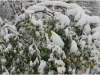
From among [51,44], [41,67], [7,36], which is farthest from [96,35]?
[7,36]

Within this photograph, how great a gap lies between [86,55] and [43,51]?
57 cm

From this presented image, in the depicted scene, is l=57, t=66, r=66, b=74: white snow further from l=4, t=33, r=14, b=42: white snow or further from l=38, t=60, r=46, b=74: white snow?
l=4, t=33, r=14, b=42: white snow

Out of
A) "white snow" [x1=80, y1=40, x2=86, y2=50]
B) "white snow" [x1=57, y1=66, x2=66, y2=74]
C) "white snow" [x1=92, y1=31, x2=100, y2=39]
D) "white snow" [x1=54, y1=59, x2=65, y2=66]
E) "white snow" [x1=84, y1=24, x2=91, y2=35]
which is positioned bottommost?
"white snow" [x1=57, y1=66, x2=66, y2=74]

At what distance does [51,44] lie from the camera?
2742mm

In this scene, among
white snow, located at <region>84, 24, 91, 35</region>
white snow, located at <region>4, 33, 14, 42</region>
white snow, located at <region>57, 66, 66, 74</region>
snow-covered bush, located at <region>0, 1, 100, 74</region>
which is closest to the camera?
white snow, located at <region>57, 66, 66, 74</region>

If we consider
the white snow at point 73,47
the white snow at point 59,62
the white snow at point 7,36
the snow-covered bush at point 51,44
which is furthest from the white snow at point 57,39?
the white snow at point 7,36

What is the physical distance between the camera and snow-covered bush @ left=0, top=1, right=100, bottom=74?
274 centimetres

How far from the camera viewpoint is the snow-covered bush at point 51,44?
2736 millimetres

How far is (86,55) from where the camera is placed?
3.01 metres

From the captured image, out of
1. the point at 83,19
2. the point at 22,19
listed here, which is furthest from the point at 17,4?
the point at 83,19

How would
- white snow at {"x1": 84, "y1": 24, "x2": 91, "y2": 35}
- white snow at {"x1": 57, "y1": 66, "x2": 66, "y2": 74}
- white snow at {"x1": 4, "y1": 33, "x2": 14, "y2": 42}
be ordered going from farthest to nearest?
1. white snow at {"x1": 84, "y1": 24, "x2": 91, "y2": 35}
2. white snow at {"x1": 4, "y1": 33, "x2": 14, "y2": 42}
3. white snow at {"x1": 57, "y1": 66, "x2": 66, "y2": 74}

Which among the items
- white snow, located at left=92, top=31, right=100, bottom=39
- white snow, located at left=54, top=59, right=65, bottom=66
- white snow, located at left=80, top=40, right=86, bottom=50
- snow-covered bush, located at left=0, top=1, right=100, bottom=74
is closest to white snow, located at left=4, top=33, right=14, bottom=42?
snow-covered bush, located at left=0, top=1, right=100, bottom=74

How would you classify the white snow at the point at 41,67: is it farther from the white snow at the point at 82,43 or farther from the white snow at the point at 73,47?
the white snow at the point at 82,43

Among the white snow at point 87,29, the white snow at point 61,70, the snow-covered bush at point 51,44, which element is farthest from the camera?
the white snow at point 87,29
